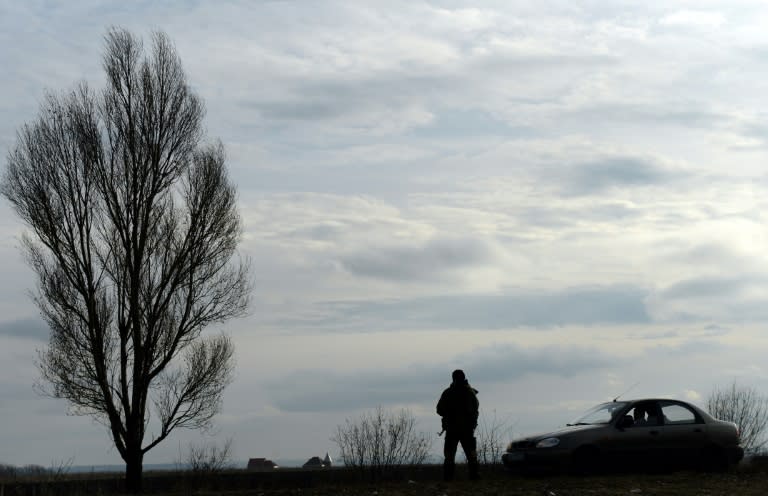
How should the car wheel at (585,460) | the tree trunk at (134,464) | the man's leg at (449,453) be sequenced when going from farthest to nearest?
the tree trunk at (134,464) → the man's leg at (449,453) → the car wheel at (585,460)

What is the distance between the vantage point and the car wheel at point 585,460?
16.8 meters

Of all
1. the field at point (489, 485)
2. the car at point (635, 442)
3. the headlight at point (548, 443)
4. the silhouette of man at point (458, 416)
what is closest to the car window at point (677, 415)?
the car at point (635, 442)

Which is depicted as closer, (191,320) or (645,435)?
(645,435)

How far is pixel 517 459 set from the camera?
56.0 ft

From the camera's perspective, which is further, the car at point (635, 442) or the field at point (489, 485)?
the car at point (635, 442)

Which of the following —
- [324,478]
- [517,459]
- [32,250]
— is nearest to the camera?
[517,459]

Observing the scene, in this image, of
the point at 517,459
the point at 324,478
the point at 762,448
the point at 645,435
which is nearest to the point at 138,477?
the point at 324,478

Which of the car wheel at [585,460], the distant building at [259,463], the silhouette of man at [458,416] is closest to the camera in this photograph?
the car wheel at [585,460]

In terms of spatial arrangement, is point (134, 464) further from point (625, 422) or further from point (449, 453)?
point (625, 422)

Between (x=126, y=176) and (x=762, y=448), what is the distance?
20619mm

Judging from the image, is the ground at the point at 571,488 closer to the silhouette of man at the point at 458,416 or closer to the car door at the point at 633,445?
the car door at the point at 633,445

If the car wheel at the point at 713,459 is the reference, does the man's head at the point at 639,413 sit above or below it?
above

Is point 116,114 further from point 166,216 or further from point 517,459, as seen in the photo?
point 517,459

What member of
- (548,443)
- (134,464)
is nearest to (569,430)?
(548,443)
